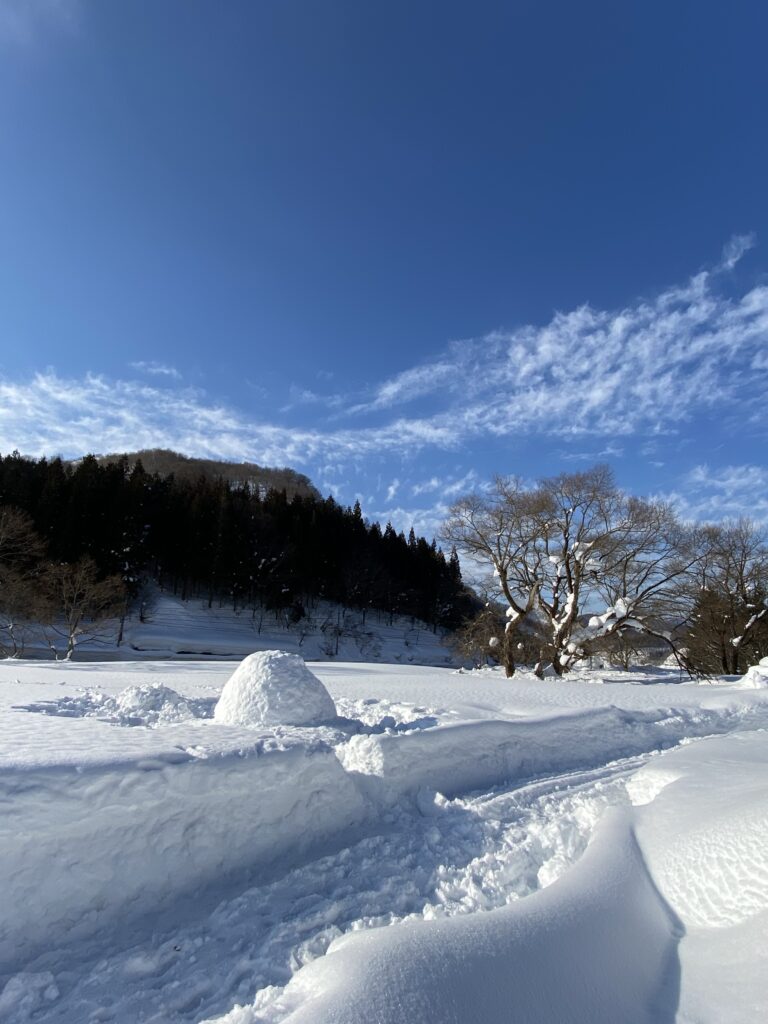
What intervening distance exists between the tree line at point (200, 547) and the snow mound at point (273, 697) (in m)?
32.0

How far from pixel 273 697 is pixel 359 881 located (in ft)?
11.1

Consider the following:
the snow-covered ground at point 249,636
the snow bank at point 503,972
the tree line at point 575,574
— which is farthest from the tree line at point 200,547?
the snow bank at point 503,972

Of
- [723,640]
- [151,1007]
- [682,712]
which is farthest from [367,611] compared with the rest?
[151,1007]

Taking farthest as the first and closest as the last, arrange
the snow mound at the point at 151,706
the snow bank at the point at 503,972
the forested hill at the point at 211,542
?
the forested hill at the point at 211,542 → the snow mound at the point at 151,706 → the snow bank at the point at 503,972

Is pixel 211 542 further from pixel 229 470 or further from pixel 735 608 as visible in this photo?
pixel 229 470

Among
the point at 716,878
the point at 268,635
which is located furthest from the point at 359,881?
the point at 268,635

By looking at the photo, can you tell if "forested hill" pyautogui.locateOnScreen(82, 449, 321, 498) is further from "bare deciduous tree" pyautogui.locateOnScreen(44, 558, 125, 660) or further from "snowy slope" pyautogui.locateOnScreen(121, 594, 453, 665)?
"bare deciduous tree" pyautogui.locateOnScreen(44, 558, 125, 660)

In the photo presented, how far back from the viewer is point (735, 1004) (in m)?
2.71

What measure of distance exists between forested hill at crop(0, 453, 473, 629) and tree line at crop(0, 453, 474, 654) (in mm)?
119

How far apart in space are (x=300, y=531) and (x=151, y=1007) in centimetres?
6103

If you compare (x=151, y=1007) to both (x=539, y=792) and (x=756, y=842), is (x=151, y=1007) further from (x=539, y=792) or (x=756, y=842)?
(x=539, y=792)

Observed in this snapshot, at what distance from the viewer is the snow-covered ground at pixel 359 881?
2934 millimetres

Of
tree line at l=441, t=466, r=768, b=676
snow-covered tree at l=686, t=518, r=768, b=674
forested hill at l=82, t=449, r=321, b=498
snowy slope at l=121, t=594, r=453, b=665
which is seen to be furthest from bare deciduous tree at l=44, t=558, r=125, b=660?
forested hill at l=82, t=449, r=321, b=498

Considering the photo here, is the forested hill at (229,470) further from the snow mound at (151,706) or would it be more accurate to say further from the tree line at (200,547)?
the snow mound at (151,706)
